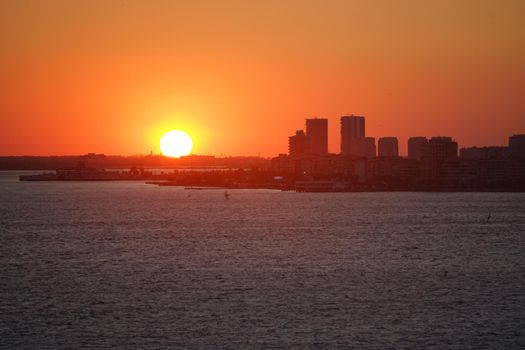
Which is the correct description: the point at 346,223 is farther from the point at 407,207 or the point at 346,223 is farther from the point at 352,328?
the point at 352,328

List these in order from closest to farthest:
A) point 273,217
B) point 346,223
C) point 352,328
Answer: point 352,328 < point 346,223 < point 273,217

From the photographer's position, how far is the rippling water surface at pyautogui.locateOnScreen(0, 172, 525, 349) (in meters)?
28.1

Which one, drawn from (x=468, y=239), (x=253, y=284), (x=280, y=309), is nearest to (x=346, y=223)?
(x=468, y=239)

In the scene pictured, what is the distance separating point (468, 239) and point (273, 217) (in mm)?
28646

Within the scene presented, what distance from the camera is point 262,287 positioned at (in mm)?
37094

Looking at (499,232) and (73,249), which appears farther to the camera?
(499,232)

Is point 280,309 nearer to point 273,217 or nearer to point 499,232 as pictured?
point 499,232

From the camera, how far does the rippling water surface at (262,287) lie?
92.1 ft

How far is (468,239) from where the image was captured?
62.8m

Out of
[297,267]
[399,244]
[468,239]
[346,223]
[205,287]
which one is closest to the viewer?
[205,287]

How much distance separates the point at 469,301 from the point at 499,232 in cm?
3709

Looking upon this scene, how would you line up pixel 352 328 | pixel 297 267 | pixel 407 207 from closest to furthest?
pixel 352 328
pixel 297 267
pixel 407 207

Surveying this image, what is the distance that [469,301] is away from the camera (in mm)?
34125

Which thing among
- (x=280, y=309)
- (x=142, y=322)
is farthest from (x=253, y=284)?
(x=142, y=322)
